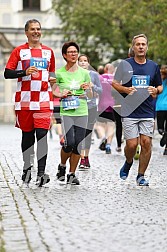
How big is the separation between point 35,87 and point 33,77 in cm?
12

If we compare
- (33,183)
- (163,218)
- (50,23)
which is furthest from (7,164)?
(50,23)

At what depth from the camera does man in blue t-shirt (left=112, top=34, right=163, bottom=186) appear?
10.1m

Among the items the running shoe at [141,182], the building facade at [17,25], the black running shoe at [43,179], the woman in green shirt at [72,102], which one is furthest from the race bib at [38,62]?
the building facade at [17,25]

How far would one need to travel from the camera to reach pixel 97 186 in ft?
33.7

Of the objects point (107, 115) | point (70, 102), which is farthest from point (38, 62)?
point (107, 115)

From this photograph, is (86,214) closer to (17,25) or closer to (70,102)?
(70,102)

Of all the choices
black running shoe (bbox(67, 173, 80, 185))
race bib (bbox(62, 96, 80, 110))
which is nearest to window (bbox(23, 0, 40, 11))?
race bib (bbox(62, 96, 80, 110))

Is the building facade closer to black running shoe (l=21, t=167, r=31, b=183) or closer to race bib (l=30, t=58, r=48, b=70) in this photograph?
black running shoe (l=21, t=167, r=31, b=183)

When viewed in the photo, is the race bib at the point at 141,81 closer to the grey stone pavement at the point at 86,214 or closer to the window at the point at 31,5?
the grey stone pavement at the point at 86,214

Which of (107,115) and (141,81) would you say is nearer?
(141,81)

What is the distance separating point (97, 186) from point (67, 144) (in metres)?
0.63

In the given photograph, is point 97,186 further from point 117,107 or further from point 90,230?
point 117,107

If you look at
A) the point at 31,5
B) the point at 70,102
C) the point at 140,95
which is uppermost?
the point at 31,5

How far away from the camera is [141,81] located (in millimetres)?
10125
